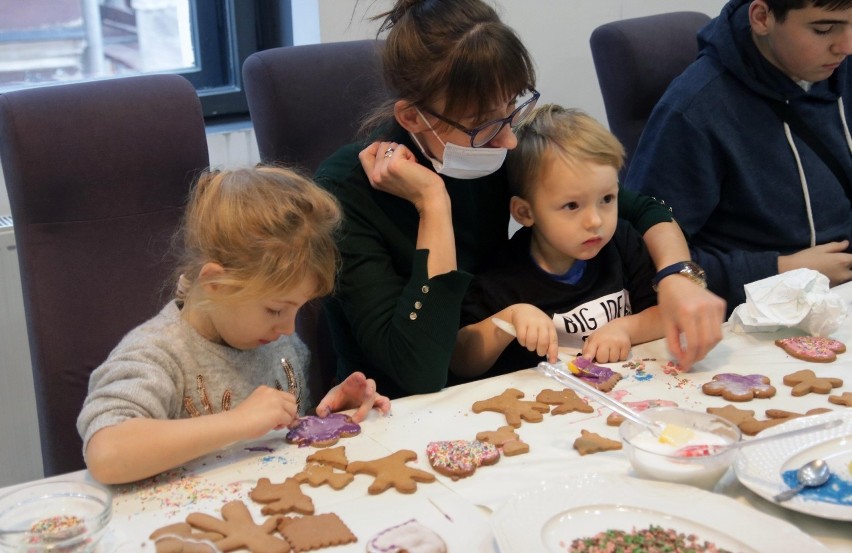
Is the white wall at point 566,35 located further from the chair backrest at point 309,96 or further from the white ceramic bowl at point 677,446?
the white ceramic bowl at point 677,446

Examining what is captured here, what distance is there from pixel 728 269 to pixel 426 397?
921 mm

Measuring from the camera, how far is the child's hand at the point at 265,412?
1.32m

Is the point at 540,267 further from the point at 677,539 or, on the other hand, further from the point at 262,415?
the point at 677,539

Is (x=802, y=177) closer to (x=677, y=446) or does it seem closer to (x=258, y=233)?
(x=677, y=446)

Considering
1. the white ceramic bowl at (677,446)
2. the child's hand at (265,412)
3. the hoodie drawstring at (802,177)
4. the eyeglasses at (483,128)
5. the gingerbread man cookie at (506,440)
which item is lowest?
the gingerbread man cookie at (506,440)

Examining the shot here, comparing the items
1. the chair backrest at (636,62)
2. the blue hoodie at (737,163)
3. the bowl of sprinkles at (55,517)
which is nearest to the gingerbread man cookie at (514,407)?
the bowl of sprinkles at (55,517)

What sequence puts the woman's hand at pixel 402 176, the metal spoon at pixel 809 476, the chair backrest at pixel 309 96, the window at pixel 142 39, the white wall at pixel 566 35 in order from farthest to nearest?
the white wall at pixel 566 35, the window at pixel 142 39, the chair backrest at pixel 309 96, the woman's hand at pixel 402 176, the metal spoon at pixel 809 476

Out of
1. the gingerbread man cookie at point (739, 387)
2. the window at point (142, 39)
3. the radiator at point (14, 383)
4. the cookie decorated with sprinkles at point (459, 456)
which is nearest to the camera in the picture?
the cookie decorated with sprinkles at point (459, 456)

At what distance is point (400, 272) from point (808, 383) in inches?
28.6

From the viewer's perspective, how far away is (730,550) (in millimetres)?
1059

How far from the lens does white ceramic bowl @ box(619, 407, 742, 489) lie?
1.19 m

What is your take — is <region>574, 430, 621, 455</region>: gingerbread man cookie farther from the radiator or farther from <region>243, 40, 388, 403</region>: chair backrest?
the radiator

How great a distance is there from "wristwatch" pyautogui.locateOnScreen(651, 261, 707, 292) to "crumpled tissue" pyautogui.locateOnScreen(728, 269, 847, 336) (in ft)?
Answer: 0.29

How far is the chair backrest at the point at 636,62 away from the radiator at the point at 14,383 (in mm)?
1602
